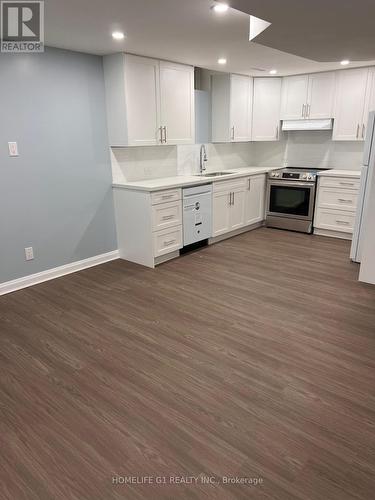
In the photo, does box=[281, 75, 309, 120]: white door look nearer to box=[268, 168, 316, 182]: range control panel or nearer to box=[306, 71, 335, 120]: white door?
box=[306, 71, 335, 120]: white door

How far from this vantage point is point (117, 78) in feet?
12.9

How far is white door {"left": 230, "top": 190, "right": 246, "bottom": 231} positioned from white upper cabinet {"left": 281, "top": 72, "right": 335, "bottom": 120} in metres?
1.55

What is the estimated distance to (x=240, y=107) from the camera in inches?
216

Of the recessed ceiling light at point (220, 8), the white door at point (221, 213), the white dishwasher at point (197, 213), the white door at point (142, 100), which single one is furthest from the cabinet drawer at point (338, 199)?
the recessed ceiling light at point (220, 8)

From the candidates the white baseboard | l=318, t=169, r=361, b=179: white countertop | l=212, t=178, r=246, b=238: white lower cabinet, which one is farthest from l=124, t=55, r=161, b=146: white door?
l=318, t=169, r=361, b=179: white countertop

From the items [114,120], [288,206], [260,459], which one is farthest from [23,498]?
[288,206]

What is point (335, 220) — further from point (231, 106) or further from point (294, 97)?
point (231, 106)

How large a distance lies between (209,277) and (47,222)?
1.84 meters

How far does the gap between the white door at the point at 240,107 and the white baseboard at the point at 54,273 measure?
8.80ft

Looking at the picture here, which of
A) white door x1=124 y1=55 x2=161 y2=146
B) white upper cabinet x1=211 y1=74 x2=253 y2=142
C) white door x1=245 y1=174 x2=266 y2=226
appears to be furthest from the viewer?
white door x1=245 y1=174 x2=266 y2=226

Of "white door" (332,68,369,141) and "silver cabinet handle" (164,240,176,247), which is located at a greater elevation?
"white door" (332,68,369,141)

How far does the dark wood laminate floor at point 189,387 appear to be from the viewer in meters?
1.66

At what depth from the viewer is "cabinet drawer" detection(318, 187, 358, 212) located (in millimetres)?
5102

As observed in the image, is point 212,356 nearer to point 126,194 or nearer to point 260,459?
point 260,459
